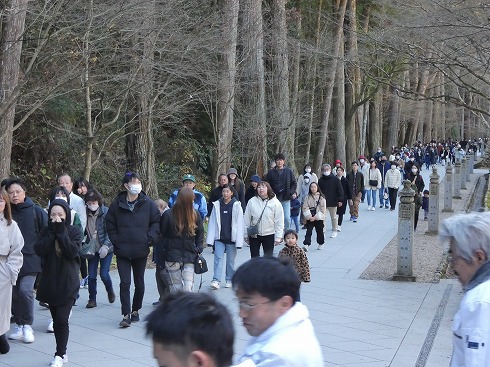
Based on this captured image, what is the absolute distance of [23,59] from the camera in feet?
52.5

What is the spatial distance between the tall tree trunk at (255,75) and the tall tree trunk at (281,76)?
1501 millimetres

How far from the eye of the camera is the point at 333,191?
1991 cm

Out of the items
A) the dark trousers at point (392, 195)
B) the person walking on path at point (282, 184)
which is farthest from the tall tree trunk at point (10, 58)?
the dark trousers at point (392, 195)

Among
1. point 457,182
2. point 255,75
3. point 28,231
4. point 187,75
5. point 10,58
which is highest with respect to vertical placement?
point 255,75

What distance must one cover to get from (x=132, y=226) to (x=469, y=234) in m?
6.70

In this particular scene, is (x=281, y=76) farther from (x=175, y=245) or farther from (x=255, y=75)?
(x=175, y=245)

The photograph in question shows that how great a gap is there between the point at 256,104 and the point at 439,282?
1254 cm

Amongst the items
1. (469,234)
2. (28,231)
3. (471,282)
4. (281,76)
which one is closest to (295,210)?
(281,76)

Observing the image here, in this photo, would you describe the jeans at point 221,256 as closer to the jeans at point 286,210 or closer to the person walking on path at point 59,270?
the person walking on path at point 59,270

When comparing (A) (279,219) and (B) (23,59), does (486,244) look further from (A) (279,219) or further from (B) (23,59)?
(B) (23,59)

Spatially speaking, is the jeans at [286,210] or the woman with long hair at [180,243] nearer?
the woman with long hair at [180,243]

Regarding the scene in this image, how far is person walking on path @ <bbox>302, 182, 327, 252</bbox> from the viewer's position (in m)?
17.0

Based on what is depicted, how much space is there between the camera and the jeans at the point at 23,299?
29.7 feet

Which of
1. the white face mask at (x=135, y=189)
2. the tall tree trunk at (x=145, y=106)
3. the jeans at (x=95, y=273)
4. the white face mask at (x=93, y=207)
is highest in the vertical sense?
the tall tree trunk at (x=145, y=106)
